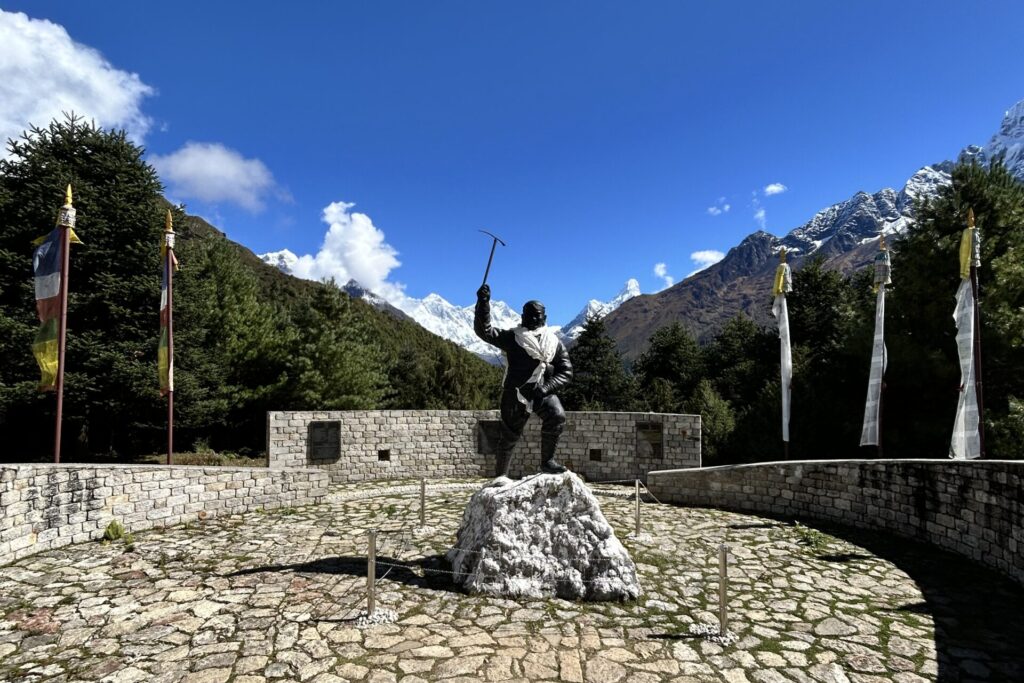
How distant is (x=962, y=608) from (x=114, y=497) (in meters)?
11.9

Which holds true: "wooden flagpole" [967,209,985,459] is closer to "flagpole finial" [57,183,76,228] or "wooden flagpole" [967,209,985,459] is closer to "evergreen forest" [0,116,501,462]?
"flagpole finial" [57,183,76,228]

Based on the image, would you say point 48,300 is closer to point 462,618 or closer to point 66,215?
point 66,215

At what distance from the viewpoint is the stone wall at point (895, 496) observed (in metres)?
6.66

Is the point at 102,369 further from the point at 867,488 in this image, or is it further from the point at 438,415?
the point at 867,488

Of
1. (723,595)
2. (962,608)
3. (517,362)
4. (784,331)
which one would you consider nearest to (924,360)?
(784,331)

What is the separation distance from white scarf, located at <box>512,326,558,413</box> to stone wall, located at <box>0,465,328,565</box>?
21.1ft

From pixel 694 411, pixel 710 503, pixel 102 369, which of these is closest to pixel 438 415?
pixel 710 503

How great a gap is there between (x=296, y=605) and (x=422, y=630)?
160 cm

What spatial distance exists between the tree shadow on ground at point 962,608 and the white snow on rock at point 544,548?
3.00 m

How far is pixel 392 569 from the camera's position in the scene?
662cm

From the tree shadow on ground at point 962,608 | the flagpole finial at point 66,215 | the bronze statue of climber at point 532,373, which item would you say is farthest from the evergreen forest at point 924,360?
the flagpole finial at point 66,215

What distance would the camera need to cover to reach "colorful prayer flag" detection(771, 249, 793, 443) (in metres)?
12.4

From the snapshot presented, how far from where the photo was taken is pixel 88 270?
635 inches

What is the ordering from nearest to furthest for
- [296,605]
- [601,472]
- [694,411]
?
[296,605] → [601,472] → [694,411]
